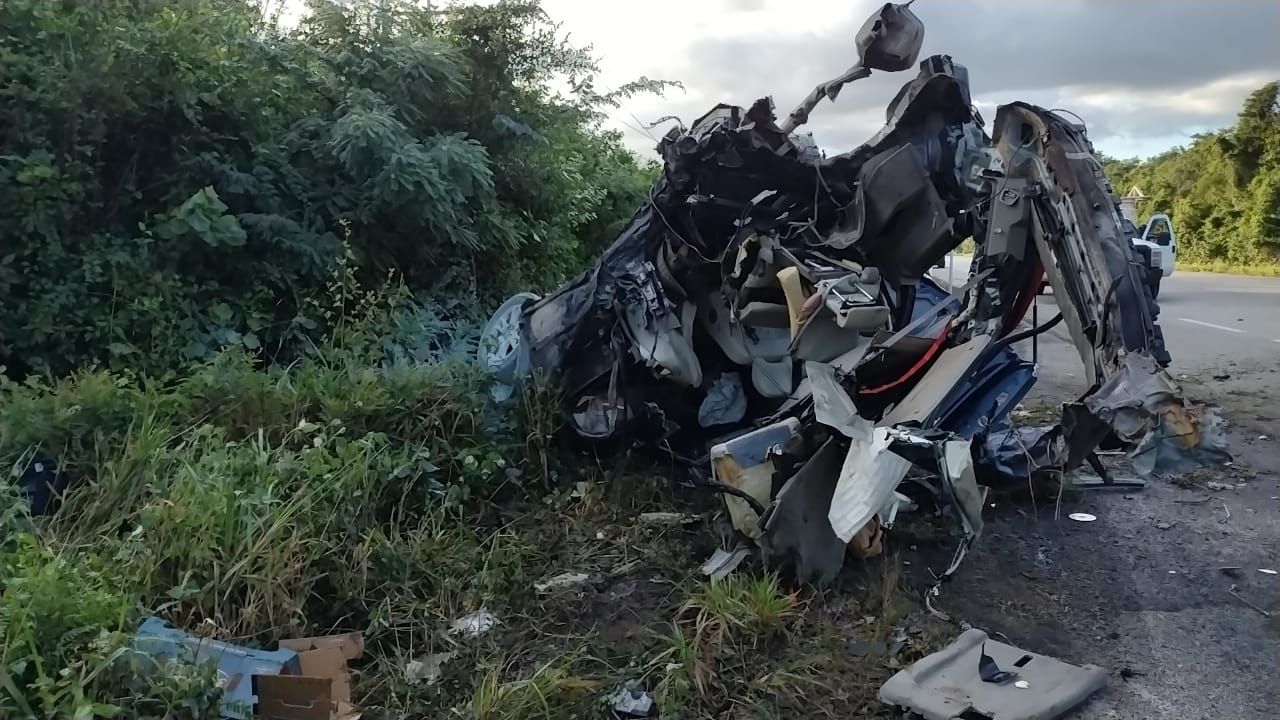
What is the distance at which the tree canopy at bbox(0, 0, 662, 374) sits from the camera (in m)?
5.07

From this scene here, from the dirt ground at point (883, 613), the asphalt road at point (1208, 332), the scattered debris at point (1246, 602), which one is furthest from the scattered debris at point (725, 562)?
the scattered debris at point (1246, 602)

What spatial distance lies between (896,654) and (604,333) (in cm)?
266

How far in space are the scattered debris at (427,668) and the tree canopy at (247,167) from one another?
2.85 m

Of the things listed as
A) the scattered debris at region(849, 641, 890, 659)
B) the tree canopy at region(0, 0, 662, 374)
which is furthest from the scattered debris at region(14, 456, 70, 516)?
the scattered debris at region(849, 641, 890, 659)

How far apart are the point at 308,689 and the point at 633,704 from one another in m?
1.13

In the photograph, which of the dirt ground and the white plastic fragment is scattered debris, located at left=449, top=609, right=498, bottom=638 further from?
the white plastic fragment

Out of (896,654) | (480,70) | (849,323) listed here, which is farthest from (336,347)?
(896,654)

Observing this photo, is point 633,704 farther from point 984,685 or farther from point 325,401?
point 325,401

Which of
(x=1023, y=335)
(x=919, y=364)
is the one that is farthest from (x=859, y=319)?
(x=1023, y=335)

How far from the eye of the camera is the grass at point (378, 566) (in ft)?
9.86

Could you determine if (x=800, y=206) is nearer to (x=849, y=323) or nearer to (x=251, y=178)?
(x=849, y=323)

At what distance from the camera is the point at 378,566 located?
150 inches

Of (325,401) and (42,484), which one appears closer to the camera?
(42,484)

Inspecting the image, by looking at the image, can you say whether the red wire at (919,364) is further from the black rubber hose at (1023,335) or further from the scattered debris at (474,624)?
the scattered debris at (474,624)
